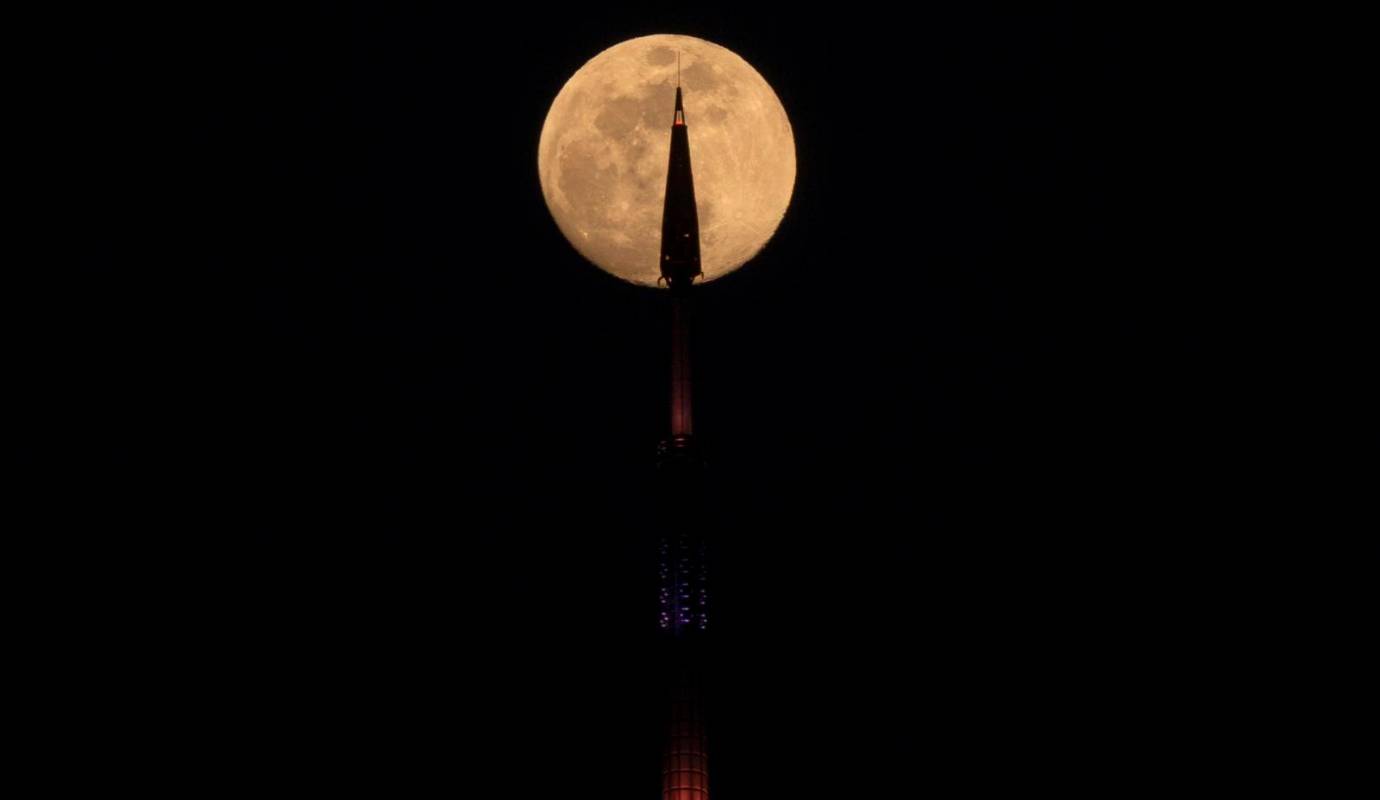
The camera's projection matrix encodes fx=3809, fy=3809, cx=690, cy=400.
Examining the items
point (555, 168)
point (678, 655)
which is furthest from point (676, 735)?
point (555, 168)

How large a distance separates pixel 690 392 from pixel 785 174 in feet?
11.6

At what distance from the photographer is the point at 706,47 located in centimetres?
5688

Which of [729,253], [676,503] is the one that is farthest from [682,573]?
[729,253]

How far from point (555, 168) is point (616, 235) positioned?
1569 millimetres

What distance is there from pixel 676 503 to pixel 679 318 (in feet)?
10.8

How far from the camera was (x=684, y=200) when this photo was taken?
55219 mm

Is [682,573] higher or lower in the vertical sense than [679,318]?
lower

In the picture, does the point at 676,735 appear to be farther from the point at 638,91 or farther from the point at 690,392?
the point at 638,91

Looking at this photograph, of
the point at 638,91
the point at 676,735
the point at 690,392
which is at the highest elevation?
the point at 638,91

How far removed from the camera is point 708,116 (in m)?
55.9

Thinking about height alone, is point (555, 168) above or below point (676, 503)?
above

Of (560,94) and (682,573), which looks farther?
(560,94)

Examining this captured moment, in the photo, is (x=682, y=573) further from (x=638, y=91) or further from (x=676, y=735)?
(x=638, y=91)

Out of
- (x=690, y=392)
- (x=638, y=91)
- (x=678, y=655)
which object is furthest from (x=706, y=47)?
(x=678, y=655)
